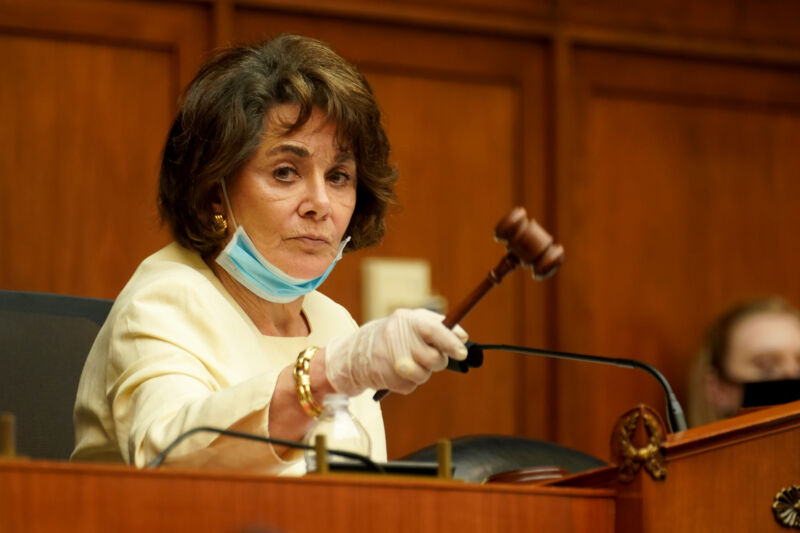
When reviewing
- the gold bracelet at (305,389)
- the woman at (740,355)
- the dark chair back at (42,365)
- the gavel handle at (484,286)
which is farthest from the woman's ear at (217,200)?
the woman at (740,355)

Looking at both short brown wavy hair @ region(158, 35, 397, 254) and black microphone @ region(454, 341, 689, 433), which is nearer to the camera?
black microphone @ region(454, 341, 689, 433)

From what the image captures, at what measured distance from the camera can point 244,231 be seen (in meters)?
2.09

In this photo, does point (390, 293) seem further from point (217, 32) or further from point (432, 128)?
point (217, 32)

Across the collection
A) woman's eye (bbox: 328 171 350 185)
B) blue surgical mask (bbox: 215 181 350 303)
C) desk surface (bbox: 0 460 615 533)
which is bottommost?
desk surface (bbox: 0 460 615 533)

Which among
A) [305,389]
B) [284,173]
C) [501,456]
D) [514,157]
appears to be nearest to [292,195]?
[284,173]

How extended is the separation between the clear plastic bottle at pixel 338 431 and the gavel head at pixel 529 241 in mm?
282

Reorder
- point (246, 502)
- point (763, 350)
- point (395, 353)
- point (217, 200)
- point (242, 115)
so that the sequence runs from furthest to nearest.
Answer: point (763, 350)
point (217, 200)
point (242, 115)
point (395, 353)
point (246, 502)

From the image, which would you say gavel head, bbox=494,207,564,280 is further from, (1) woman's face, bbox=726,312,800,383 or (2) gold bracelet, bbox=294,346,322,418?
(1) woman's face, bbox=726,312,800,383

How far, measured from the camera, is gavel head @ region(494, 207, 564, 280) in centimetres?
145

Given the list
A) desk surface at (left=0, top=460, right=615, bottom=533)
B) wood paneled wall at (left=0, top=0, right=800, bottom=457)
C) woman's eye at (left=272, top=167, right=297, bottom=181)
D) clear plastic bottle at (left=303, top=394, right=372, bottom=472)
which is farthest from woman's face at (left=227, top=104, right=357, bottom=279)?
wood paneled wall at (left=0, top=0, right=800, bottom=457)

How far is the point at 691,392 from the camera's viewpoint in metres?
4.01

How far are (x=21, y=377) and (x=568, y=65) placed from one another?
2426 millimetres

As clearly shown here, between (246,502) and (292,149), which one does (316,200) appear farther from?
(246,502)

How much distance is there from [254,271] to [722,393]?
2189mm
